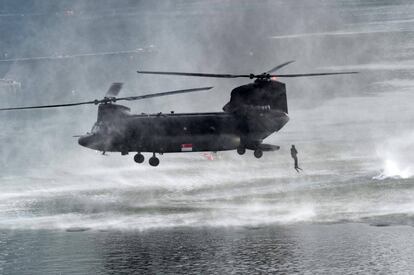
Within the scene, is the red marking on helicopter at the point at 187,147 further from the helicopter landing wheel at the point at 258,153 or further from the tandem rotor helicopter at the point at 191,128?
the helicopter landing wheel at the point at 258,153

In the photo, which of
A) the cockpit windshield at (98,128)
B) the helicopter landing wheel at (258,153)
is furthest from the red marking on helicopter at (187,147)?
the cockpit windshield at (98,128)

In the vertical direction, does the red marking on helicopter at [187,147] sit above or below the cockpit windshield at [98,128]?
below

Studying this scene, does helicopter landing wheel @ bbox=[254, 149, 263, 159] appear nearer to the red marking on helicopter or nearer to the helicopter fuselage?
the helicopter fuselage

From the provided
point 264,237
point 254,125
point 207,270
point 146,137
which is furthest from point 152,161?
point 264,237

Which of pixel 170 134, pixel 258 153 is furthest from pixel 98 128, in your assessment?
pixel 258 153

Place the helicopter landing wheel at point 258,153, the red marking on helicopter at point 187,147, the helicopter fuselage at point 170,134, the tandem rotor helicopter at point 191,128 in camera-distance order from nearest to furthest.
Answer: the helicopter fuselage at point 170,134 < the tandem rotor helicopter at point 191,128 < the red marking on helicopter at point 187,147 < the helicopter landing wheel at point 258,153

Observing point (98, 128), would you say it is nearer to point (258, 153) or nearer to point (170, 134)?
point (170, 134)

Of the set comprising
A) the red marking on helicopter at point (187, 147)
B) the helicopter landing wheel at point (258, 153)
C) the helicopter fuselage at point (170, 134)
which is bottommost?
the helicopter landing wheel at point (258, 153)

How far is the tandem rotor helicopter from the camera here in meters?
133

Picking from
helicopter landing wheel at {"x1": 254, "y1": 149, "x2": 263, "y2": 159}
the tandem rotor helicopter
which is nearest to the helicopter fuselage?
the tandem rotor helicopter

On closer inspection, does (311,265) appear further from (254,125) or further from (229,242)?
(254,125)

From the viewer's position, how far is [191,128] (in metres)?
134

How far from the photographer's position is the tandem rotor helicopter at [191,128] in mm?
133375

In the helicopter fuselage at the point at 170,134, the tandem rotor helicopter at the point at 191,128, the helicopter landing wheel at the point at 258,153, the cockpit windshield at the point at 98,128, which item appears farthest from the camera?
the helicopter landing wheel at the point at 258,153
